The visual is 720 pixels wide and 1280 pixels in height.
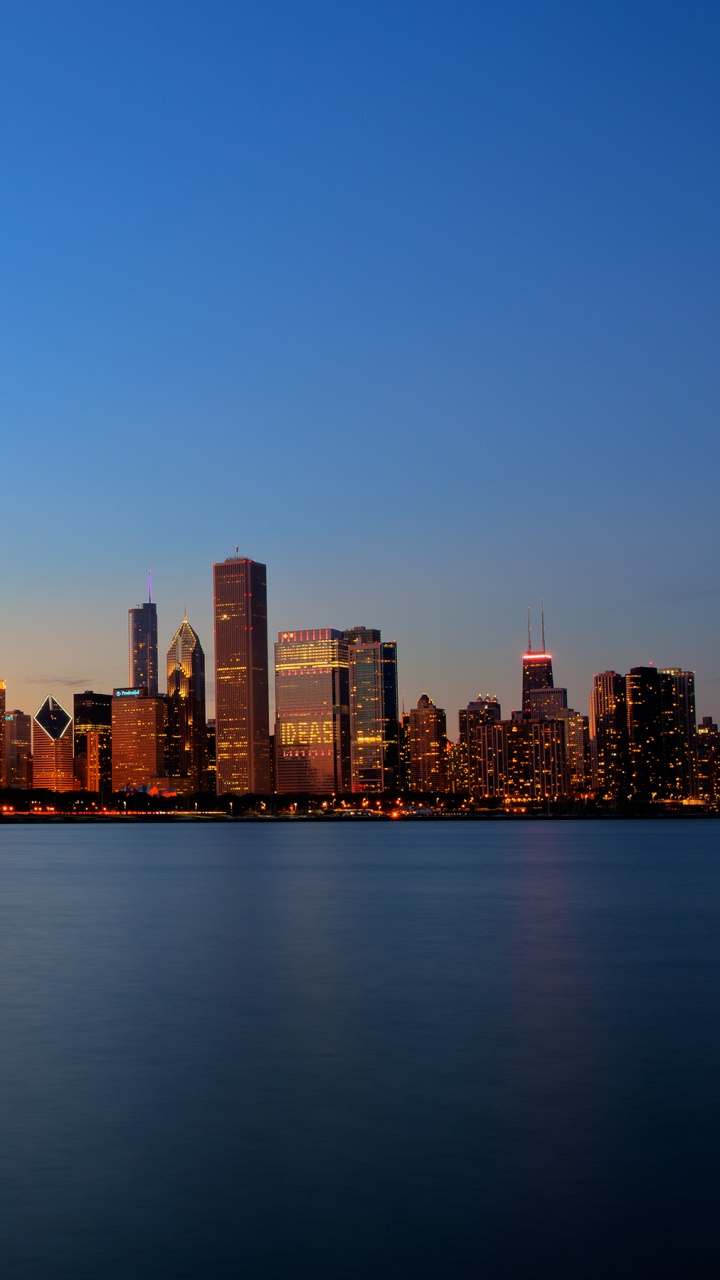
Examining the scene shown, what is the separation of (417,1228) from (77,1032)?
49.0ft

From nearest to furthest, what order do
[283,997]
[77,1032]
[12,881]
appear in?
[77,1032], [283,997], [12,881]

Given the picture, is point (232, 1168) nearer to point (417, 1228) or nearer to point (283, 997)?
point (417, 1228)

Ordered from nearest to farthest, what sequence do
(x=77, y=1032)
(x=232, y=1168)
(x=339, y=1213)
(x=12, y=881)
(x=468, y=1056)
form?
(x=339, y=1213)
(x=232, y=1168)
(x=468, y=1056)
(x=77, y=1032)
(x=12, y=881)

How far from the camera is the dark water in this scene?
42.1 ft

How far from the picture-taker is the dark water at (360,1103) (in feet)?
42.1

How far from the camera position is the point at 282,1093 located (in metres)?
20.5

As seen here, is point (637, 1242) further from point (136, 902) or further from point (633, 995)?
point (136, 902)

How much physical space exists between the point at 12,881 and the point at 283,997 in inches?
2450

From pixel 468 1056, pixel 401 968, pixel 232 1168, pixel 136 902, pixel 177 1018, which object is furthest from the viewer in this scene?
pixel 136 902

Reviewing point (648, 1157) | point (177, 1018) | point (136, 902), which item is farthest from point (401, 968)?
point (136, 902)

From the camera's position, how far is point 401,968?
38000 millimetres

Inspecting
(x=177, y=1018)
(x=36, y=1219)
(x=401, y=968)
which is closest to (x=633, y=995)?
(x=401, y=968)

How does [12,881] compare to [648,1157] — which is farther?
[12,881]

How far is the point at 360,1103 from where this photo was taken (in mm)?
19531
